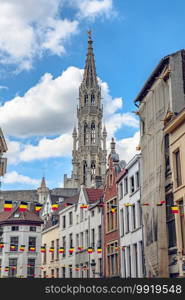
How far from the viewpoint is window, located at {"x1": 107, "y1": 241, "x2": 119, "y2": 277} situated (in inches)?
1486

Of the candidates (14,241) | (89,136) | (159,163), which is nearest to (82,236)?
(14,241)

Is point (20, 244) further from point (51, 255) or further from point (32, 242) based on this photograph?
point (51, 255)

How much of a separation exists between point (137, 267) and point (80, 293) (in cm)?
2012

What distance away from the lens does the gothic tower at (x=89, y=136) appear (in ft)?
460

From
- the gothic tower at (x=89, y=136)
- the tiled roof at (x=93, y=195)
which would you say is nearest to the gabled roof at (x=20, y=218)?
the tiled roof at (x=93, y=195)

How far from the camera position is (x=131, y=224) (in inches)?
1342

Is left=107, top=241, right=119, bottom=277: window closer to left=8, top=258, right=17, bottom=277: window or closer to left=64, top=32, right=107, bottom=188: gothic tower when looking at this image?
left=8, top=258, right=17, bottom=277: window

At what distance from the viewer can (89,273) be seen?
4319 centimetres

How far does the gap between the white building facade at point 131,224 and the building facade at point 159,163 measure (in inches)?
150

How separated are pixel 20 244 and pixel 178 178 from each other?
40.6m

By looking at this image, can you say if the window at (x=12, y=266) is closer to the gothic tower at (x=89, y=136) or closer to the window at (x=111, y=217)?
the window at (x=111, y=217)

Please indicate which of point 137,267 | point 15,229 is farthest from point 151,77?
point 15,229

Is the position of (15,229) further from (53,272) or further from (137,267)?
(137,267)

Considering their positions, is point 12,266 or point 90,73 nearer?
point 12,266
